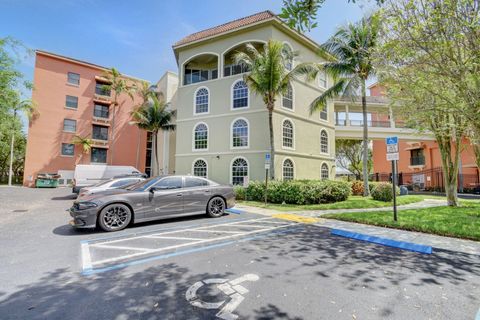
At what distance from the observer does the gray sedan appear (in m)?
6.46

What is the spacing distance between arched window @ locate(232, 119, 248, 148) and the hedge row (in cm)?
431

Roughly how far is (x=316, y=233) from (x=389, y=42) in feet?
22.3

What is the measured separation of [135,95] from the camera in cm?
3097

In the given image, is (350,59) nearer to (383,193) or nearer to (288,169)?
(288,169)

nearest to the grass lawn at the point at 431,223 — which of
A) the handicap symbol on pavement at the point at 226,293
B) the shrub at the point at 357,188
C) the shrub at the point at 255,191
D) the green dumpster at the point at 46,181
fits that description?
the shrub at the point at 255,191

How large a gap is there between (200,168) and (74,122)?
17659 millimetres

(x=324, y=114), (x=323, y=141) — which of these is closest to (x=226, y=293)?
(x=323, y=141)

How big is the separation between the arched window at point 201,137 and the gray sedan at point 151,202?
412 inches

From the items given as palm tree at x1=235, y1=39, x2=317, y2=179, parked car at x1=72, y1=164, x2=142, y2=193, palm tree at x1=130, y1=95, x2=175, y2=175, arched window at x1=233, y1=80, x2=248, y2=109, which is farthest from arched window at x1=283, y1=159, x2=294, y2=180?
palm tree at x1=130, y1=95, x2=175, y2=175

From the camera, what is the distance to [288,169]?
17484 millimetres

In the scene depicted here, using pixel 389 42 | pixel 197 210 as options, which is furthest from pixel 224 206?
pixel 389 42

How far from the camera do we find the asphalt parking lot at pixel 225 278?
9.63 feet

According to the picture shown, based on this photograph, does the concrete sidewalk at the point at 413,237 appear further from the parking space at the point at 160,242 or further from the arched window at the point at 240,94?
the arched window at the point at 240,94

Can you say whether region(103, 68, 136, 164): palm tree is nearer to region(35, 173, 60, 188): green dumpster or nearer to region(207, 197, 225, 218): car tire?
region(35, 173, 60, 188): green dumpster
